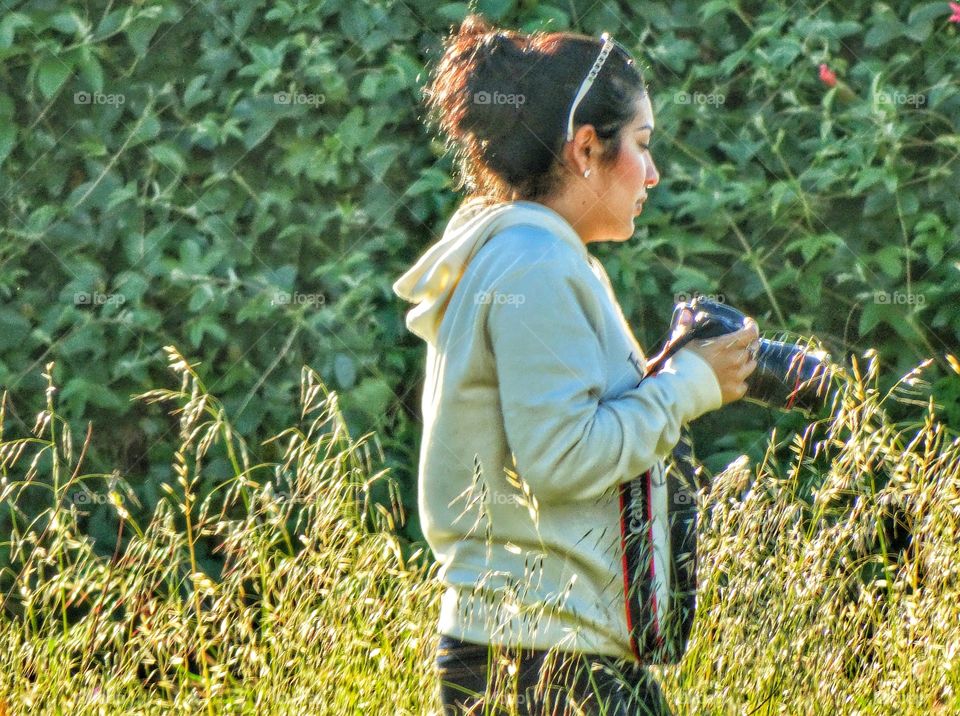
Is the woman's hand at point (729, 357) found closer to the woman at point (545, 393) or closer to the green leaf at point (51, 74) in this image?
the woman at point (545, 393)

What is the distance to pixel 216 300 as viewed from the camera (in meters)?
3.40

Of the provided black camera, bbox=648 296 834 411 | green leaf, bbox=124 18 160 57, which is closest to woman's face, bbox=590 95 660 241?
black camera, bbox=648 296 834 411

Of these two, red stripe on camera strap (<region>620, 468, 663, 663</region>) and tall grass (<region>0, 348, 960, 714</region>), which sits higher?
red stripe on camera strap (<region>620, 468, 663, 663</region>)

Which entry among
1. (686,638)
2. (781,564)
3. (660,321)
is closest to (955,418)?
(660,321)

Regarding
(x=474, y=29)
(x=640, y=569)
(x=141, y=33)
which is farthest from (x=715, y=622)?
(x=141, y=33)

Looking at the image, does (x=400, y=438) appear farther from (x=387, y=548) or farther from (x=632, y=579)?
(x=632, y=579)

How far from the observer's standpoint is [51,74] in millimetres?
3410

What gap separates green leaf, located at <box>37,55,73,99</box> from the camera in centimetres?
340

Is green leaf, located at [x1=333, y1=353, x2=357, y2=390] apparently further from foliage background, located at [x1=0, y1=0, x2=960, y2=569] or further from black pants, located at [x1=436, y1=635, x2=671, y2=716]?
black pants, located at [x1=436, y1=635, x2=671, y2=716]

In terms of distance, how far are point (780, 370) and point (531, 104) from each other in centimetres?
Result: 55

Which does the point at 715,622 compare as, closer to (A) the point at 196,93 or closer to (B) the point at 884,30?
(B) the point at 884,30

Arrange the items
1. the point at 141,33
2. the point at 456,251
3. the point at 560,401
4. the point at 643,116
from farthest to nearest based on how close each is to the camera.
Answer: the point at 141,33 < the point at 643,116 < the point at 456,251 < the point at 560,401

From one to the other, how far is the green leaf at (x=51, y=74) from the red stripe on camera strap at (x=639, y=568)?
2.13 meters

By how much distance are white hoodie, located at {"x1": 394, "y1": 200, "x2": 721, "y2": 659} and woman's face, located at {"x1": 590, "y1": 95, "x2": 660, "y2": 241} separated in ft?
0.23
